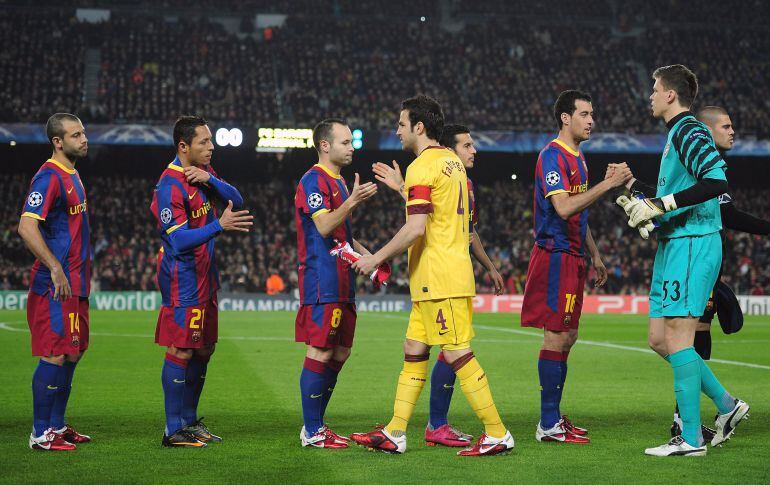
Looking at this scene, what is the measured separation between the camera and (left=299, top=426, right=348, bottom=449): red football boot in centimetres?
704

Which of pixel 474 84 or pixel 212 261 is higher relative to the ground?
pixel 474 84

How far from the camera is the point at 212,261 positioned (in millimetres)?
7598

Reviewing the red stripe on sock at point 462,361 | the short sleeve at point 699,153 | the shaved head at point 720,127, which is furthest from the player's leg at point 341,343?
the shaved head at point 720,127

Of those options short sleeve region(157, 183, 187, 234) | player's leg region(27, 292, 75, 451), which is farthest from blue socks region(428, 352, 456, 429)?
player's leg region(27, 292, 75, 451)

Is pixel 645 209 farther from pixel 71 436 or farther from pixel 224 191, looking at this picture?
pixel 71 436

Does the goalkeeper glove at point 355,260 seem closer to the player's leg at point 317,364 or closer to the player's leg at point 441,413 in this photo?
the player's leg at point 317,364

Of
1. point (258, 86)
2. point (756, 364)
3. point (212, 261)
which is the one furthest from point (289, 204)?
point (212, 261)

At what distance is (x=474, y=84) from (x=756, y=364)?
2866cm

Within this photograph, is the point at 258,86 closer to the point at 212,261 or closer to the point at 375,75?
the point at 375,75

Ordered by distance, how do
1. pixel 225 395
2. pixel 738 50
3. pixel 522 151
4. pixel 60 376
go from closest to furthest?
pixel 60 376, pixel 225 395, pixel 522 151, pixel 738 50

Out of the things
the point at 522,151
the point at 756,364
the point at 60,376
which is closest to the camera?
the point at 60,376

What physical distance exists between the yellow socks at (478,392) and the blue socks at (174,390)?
6.94 feet

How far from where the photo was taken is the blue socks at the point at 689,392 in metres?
6.59

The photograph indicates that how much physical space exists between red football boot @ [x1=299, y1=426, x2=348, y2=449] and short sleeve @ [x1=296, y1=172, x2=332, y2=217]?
5.26ft
